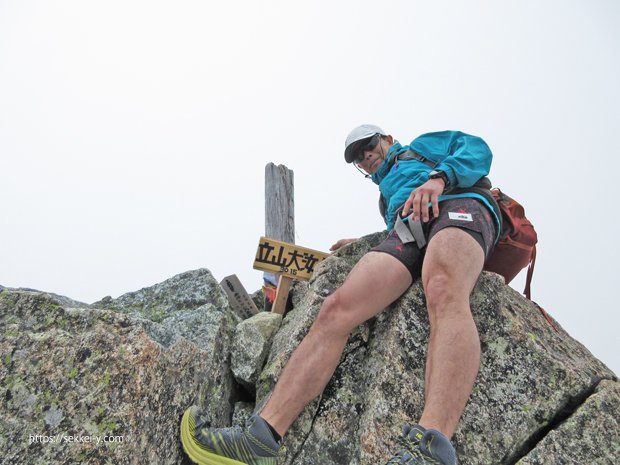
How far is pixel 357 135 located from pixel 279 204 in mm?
2889

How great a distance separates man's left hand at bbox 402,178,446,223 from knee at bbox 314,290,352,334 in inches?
40.9

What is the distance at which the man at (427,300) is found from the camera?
2820 mm

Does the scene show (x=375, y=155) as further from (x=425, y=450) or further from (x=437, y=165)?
(x=425, y=450)

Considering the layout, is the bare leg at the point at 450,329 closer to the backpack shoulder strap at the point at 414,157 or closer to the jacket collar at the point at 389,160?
the backpack shoulder strap at the point at 414,157

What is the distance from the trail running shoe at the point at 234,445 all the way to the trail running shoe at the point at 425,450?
0.91 meters

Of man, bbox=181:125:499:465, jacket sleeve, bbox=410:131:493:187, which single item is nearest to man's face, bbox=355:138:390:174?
man, bbox=181:125:499:465

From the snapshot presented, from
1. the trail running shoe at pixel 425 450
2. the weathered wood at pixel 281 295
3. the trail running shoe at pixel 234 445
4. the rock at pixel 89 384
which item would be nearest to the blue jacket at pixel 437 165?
the weathered wood at pixel 281 295

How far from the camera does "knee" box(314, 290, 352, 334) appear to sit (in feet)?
11.0

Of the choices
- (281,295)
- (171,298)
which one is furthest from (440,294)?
(171,298)

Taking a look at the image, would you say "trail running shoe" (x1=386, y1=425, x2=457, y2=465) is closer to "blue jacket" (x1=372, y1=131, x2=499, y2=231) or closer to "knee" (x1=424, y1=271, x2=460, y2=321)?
"knee" (x1=424, y1=271, x2=460, y2=321)

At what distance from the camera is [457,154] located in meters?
3.98

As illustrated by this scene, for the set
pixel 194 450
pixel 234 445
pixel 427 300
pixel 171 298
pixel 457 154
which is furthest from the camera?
pixel 171 298

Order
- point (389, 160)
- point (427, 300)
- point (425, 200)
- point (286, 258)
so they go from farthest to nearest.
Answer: point (286, 258) < point (389, 160) < point (425, 200) < point (427, 300)

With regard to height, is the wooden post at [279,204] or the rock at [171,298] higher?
the wooden post at [279,204]
